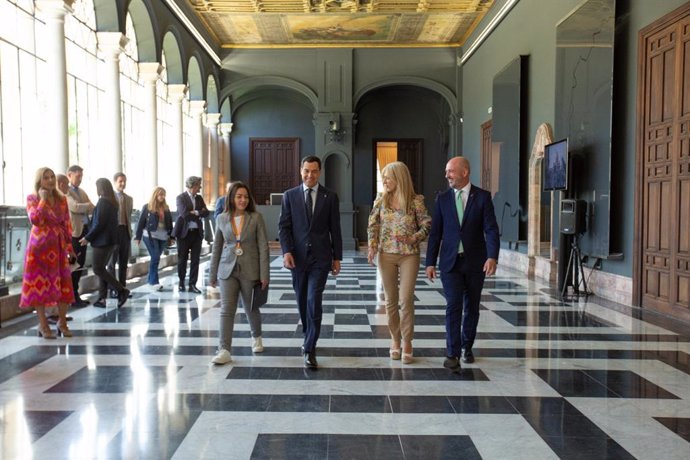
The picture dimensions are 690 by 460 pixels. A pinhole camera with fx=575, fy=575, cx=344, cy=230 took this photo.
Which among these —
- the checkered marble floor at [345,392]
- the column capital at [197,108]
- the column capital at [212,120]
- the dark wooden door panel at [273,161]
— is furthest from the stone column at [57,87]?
the dark wooden door panel at [273,161]

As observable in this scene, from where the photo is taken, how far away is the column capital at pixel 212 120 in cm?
1760

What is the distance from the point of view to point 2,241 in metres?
5.79

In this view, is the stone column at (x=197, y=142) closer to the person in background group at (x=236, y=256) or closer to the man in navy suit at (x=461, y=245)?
the person in background group at (x=236, y=256)

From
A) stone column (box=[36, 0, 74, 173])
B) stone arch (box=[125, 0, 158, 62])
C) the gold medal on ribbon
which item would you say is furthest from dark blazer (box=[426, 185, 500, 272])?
stone arch (box=[125, 0, 158, 62])

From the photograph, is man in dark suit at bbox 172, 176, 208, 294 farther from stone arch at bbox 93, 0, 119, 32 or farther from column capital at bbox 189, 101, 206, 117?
column capital at bbox 189, 101, 206, 117

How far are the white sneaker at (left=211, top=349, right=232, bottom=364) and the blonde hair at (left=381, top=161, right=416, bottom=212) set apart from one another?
1602mm

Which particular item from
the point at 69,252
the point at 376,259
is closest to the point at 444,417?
the point at 376,259

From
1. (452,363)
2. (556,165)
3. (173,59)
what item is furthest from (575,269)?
(173,59)

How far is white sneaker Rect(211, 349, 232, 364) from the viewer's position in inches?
164

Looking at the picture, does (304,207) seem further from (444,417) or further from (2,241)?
(2,241)

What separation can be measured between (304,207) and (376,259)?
665mm

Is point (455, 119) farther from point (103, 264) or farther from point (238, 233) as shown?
point (238, 233)

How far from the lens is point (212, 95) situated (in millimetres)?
17062

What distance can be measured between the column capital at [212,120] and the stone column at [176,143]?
274cm
